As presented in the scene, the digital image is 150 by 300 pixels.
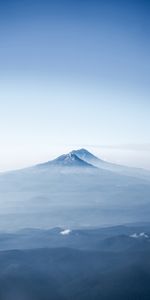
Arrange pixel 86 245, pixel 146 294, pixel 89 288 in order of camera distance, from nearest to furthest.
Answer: pixel 146 294 < pixel 89 288 < pixel 86 245

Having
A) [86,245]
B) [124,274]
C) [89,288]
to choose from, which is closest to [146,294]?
[124,274]

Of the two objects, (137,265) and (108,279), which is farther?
(137,265)

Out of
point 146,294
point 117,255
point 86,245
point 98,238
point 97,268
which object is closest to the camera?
point 146,294

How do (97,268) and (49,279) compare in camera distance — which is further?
(97,268)

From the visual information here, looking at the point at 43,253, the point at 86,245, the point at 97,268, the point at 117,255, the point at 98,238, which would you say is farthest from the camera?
the point at 98,238

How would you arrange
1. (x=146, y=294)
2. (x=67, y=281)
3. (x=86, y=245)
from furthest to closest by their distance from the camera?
1. (x=86, y=245)
2. (x=67, y=281)
3. (x=146, y=294)

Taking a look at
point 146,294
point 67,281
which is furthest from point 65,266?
point 146,294

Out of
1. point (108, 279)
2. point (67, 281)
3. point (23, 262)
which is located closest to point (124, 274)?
point (108, 279)

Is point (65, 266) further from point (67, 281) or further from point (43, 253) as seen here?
point (43, 253)

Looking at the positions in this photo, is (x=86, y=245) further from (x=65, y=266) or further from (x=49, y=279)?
(x=49, y=279)
